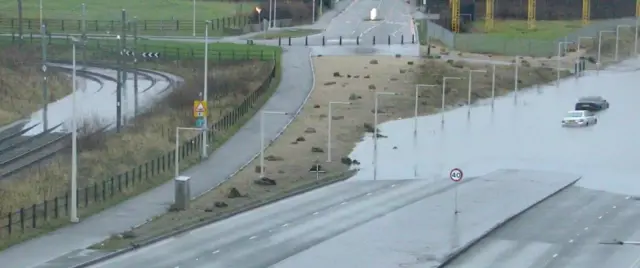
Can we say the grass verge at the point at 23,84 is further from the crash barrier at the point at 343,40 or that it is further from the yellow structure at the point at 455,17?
the yellow structure at the point at 455,17

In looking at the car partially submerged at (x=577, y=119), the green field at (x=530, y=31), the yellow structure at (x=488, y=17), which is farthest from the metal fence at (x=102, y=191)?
the yellow structure at (x=488, y=17)

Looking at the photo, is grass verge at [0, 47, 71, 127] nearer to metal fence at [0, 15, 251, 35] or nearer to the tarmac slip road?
metal fence at [0, 15, 251, 35]

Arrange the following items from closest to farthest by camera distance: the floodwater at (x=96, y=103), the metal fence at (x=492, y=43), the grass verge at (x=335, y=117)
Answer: the grass verge at (x=335, y=117) < the floodwater at (x=96, y=103) < the metal fence at (x=492, y=43)

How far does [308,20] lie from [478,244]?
78075mm

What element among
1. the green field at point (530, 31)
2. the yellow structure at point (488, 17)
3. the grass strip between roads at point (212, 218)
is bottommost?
the grass strip between roads at point (212, 218)

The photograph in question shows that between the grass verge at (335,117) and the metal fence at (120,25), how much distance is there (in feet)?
64.8

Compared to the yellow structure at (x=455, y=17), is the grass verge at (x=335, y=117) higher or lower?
lower

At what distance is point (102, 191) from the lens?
42.3 meters

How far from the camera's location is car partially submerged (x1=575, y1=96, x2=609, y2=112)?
255 ft

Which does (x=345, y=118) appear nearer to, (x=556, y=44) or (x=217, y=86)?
(x=217, y=86)

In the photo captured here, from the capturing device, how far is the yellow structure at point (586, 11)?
118688 millimetres

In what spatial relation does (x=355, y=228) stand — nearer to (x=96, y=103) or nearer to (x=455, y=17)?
(x=96, y=103)

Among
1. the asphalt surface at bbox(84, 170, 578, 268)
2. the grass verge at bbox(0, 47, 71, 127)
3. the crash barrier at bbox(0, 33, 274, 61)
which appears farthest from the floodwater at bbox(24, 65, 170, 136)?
the asphalt surface at bbox(84, 170, 578, 268)

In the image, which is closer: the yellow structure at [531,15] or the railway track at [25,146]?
the railway track at [25,146]
